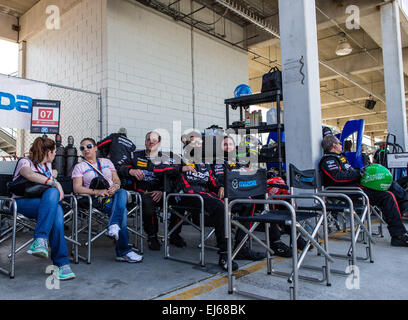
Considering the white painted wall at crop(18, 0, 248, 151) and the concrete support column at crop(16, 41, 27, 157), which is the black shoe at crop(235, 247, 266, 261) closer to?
the white painted wall at crop(18, 0, 248, 151)

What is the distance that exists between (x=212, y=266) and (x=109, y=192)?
3.79 ft

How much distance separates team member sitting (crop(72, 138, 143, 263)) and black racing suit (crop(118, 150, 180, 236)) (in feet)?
0.93

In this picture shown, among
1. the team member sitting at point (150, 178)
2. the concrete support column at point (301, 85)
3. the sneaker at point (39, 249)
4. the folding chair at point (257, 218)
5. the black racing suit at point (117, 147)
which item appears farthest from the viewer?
the black racing suit at point (117, 147)

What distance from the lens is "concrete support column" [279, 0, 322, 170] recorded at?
401 cm

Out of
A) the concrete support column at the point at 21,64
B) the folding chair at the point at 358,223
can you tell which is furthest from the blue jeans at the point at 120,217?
the concrete support column at the point at 21,64

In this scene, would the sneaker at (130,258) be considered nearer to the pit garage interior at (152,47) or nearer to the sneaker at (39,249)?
the sneaker at (39,249)

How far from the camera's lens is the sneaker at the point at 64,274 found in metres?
2.34

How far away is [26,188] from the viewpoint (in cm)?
254

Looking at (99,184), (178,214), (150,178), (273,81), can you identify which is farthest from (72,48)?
(178,214)

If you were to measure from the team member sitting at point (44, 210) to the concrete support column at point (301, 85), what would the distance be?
9.06 feet

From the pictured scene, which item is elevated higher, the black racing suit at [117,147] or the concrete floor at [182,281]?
the black racing suit at [117,147]

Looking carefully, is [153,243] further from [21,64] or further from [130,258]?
[21,64]

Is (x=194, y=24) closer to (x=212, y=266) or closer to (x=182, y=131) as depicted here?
(x=182, y=131)

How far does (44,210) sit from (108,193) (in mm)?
709
